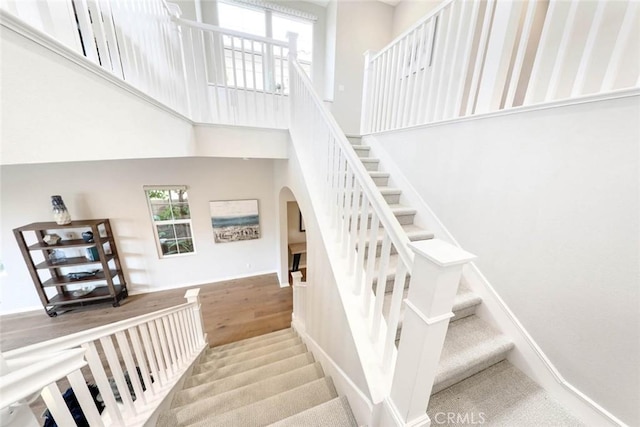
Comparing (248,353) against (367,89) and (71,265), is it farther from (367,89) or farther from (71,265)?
(367,89)

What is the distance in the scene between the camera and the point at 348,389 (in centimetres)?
129

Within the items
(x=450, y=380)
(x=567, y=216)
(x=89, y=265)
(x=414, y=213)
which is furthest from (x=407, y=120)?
(x=89, y=265)

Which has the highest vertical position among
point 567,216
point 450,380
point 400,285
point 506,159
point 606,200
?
point 506,159

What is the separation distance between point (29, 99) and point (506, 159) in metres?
2.23

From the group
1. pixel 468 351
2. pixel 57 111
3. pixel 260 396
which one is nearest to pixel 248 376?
→ pixel 260 396

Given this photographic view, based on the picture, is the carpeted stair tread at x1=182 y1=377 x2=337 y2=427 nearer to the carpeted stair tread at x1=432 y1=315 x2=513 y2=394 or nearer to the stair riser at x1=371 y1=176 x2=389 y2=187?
the carpeted stair tread at x1=432 y1=315 x2=513 y2=394

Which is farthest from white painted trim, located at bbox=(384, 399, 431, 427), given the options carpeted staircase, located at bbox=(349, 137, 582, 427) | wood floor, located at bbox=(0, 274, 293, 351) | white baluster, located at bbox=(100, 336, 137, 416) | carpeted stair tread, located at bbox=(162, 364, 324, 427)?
wood floor, located at bbox=(0, 274, 293, 351)

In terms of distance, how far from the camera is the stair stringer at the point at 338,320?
1.09 metres

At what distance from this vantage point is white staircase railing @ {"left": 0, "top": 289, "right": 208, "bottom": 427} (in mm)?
531

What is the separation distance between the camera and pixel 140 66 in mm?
1496

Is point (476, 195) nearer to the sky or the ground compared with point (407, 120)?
nearer to the ground

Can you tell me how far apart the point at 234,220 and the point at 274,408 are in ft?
10.8

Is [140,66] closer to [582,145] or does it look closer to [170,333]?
[170,333]

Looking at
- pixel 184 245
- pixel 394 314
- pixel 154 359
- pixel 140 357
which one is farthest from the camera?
pixel 184 245
